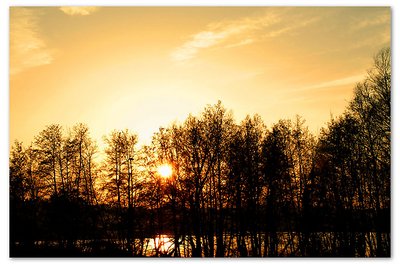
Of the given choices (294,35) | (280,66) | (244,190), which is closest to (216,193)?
(244,190)

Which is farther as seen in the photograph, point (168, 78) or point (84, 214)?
point (84, 214)

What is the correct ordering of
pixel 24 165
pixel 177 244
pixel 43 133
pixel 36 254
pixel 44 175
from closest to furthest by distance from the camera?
pixel 36 254 → pixel 43 133 → pixel 177 244 → pixel 24 165 → pixel 44 175

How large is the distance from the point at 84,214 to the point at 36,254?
12.7 ft

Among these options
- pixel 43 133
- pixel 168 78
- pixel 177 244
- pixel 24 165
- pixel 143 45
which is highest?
pixel 143 45

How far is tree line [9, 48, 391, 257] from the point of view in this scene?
8734 millimetres

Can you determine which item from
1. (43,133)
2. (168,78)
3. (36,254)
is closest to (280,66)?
(168,78)

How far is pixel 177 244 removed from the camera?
9703 millimetres

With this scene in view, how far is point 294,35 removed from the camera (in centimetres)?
812

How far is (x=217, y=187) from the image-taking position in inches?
464

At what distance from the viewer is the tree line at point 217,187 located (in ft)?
28.7

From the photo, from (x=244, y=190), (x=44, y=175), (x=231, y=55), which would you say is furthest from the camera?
(x=244, y=190)

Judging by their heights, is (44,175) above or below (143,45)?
below
